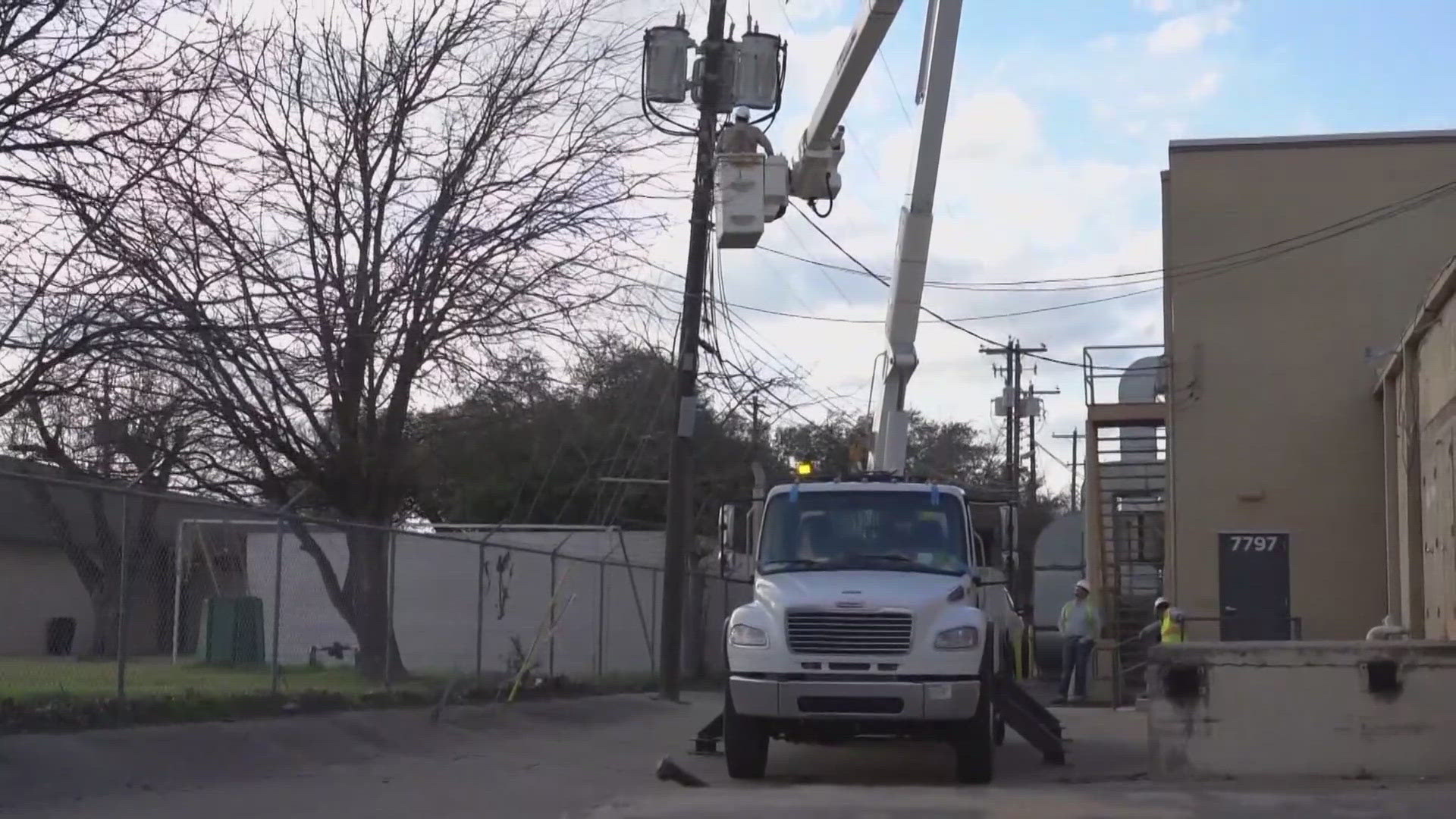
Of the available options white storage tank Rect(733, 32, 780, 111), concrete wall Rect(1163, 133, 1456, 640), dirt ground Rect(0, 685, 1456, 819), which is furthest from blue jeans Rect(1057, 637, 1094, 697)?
white storage tank Rect(733, 32, 780, 111)

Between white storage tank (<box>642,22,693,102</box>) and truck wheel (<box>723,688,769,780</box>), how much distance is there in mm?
9644

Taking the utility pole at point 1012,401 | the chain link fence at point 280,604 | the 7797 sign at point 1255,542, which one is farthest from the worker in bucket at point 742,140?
the utility pole at point 1012,401

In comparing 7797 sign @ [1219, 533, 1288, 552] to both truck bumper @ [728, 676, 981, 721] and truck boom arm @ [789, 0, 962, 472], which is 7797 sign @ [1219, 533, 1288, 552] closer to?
truck boom arm @ [789, 0, 962, 472]

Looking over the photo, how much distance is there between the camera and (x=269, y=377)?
1897cm

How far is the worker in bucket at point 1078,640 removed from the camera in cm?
2419

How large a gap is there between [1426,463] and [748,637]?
10052 mm

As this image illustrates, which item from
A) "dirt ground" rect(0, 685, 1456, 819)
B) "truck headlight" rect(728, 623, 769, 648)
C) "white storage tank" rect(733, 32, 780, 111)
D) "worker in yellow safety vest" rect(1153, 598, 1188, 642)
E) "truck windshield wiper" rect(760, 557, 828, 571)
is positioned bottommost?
"dirt ground" rect(0, 685, 1456, 819)

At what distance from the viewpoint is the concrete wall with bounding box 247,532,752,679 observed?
2664cm

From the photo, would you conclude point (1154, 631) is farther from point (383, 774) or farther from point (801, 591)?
point (383, 774)

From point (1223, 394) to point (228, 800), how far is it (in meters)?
19.2

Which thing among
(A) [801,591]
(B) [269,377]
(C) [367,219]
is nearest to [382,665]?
(B) [269,377]

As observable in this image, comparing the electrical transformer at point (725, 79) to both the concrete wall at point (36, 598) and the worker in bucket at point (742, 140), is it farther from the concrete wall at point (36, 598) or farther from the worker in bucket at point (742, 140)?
the concrete wall at point (36, 598)

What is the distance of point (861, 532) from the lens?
555 inches

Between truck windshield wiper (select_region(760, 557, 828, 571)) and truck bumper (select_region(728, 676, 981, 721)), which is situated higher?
truck windshield wiper (select_region(760, 557, 828, 571))
